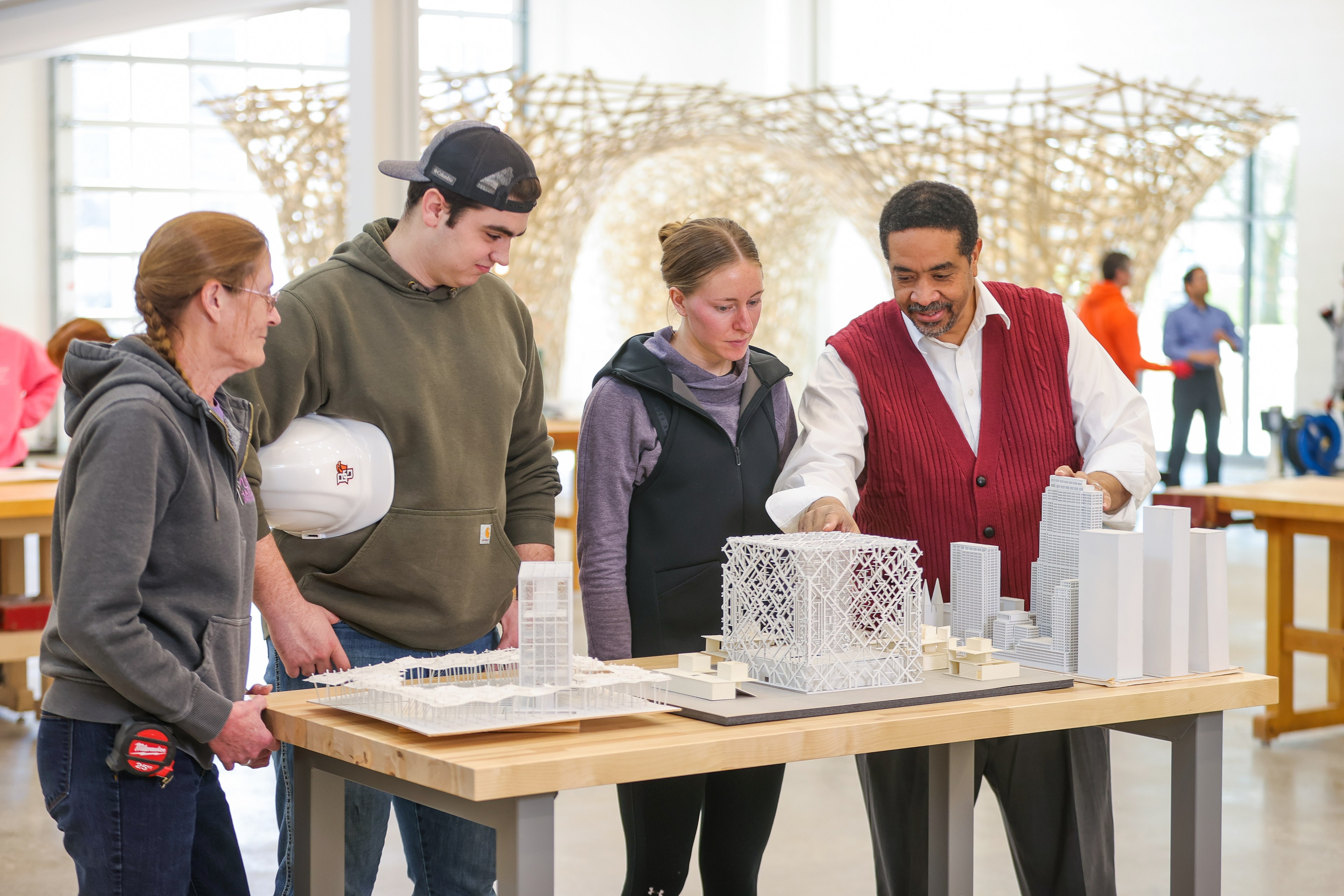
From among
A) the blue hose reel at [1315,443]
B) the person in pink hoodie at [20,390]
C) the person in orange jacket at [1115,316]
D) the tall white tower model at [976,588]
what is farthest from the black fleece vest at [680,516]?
the blue hose reel at [1315,443]

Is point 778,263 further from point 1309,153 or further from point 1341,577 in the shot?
point 1341,577

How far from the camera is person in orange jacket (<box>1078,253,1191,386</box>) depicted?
732 cm

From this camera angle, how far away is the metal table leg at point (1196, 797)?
1.88 metres

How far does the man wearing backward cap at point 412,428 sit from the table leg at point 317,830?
116mm

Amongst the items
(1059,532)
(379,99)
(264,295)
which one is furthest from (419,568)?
(379,99)

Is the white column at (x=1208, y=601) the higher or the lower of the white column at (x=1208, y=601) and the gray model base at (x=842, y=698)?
the higher

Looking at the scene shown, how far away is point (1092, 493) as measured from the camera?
188 centimetres

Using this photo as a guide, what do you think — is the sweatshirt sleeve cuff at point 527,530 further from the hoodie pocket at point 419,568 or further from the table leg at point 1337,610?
the table leg at point 1337,610

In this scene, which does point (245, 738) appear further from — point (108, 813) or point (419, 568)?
point (419, 568)

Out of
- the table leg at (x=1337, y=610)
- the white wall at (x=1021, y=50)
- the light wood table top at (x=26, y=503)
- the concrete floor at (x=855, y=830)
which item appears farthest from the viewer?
the white wall at (x=1021, y=50)

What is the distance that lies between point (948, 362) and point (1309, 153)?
972 centimetres

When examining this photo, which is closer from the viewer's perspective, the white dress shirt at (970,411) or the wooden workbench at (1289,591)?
the white dress shirt at (970,411)

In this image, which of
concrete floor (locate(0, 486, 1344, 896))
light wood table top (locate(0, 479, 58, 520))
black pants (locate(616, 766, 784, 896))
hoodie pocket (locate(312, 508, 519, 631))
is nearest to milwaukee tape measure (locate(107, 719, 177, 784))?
hoodie pocket (locate(312, 508, 519, 631))

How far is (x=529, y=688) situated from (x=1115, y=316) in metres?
6.46
